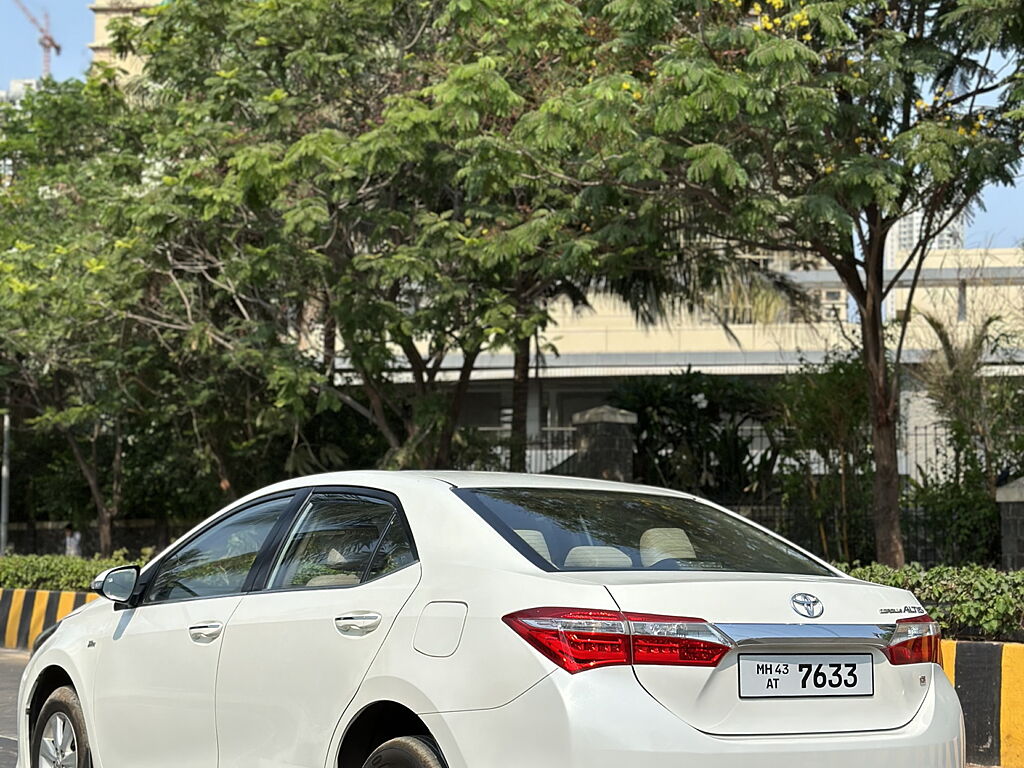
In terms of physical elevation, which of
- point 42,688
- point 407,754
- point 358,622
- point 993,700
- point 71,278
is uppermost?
point 71,278

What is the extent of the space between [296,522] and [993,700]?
439 centimetres

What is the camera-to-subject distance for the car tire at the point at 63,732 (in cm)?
555

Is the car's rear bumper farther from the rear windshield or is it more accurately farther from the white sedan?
the rear windshield

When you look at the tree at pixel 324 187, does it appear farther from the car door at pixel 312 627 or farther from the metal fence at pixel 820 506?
the car door at pixel 312 627

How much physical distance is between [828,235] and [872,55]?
1863 mm

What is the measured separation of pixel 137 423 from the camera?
995 inches

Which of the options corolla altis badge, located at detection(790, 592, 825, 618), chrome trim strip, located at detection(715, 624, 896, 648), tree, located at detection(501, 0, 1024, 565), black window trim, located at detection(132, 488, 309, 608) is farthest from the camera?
tree, located at detection(501, 0, 1024, 565)

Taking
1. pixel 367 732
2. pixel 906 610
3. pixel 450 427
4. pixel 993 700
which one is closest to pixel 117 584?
pixel 367 732

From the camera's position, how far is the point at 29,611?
14648mm

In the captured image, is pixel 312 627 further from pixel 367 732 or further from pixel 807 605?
pixel 807 605

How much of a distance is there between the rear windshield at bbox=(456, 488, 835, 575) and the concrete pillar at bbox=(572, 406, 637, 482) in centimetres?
1431

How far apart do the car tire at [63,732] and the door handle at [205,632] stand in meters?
0.87

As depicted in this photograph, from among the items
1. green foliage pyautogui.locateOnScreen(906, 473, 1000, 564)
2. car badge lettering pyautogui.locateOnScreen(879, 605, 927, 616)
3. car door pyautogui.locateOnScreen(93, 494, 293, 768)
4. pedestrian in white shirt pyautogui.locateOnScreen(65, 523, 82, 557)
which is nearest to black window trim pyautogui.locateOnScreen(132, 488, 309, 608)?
car door pyautogui.locateOnScreen(93, 494, 293, 768)

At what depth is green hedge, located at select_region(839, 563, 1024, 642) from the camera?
326 inches
